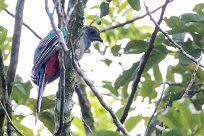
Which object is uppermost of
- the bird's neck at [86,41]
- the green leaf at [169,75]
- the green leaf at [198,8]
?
the green leaf at [198,8]

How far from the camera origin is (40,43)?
4.75 meters

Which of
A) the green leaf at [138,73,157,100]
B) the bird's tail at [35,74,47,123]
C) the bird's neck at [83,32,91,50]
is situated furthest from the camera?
the bird's neck at [83,32,91,50]

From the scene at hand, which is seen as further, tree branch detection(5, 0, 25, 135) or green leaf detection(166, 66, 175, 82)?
green leaf detection(166, 66, 175, 82)

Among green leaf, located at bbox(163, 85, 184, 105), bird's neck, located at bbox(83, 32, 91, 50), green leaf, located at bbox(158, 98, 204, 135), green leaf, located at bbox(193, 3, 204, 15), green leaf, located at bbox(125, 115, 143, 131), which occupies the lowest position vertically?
green leaf, located at bbox(125, 115, 143, 131)

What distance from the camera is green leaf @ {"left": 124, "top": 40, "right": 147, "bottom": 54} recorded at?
3.87 meters

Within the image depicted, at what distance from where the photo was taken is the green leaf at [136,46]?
12.7 ft

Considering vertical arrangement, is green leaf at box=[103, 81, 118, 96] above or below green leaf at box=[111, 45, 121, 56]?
below

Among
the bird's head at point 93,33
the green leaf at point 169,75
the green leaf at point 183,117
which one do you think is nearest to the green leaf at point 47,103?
the green leaf at point 169,75

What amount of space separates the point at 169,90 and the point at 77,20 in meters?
1.02

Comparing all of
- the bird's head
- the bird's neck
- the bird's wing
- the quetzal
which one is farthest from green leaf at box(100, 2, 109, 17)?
the bird's head

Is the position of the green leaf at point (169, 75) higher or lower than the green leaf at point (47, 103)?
lower

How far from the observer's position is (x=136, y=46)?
3.89m

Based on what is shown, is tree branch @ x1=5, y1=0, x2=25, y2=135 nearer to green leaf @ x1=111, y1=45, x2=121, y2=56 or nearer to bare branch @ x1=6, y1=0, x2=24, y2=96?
bare branch @ x1=6, y1=0, x2=24, y2=96

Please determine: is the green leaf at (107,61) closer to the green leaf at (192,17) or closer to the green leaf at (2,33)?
the green leaf at (2,33)
